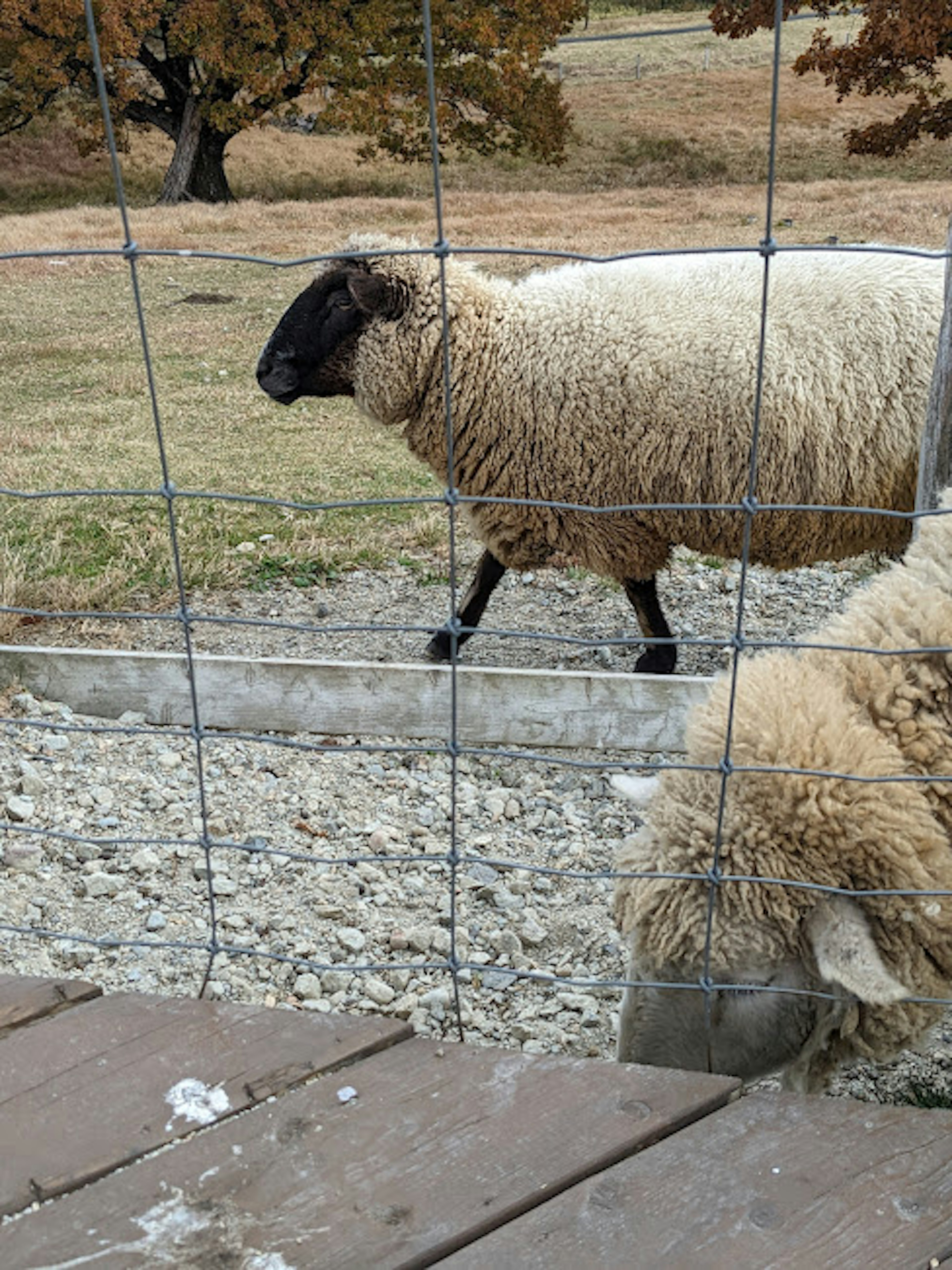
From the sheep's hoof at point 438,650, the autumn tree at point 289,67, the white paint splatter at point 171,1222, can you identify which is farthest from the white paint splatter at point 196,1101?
the autumn tree at point 289,67

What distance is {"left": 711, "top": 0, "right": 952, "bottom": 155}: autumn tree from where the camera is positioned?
59.5ft

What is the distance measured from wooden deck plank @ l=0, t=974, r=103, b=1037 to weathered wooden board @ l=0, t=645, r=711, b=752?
1.96 metres

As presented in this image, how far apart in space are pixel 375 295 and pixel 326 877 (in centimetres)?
253

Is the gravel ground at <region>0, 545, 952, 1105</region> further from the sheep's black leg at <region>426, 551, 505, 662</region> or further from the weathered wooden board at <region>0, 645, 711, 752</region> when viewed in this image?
the sheep's black leg at <region>426, 551, 505, 662</region>

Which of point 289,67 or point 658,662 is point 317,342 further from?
point 289,67

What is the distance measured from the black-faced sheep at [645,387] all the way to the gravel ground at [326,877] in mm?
749

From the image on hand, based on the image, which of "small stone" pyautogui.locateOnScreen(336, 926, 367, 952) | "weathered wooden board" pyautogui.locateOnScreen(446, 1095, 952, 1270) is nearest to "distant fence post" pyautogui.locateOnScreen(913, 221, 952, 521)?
"small stone" pyautogui.locateOnScreen(336, 926, 367, 952)

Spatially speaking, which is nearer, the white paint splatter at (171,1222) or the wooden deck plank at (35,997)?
the white paint splatter at (171,1222)

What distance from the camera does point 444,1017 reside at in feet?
10.4

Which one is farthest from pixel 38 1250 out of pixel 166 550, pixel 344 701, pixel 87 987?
pixel 166 550

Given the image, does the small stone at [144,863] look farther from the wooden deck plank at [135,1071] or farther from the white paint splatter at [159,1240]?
the white paint splatter at [159,1240]

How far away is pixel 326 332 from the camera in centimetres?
524

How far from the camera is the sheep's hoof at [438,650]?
5348 mm

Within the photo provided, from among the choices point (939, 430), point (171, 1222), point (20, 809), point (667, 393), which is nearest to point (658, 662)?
point (667, 393)
